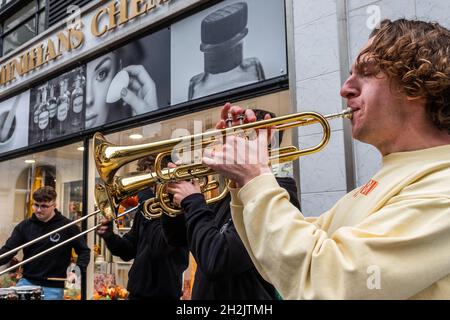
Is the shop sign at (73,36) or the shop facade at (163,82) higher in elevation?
the shop sign at (73,36)

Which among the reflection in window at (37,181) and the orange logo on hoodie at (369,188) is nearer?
the orange logo on hoodie at (369,188)

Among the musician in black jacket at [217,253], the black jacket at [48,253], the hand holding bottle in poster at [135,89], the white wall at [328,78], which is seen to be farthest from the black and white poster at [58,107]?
the musician in black jacket at [217,253]

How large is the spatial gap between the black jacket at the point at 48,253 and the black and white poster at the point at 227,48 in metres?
1.89

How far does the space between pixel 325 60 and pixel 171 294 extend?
2.07 m

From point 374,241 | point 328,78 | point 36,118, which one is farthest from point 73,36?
point 374,241

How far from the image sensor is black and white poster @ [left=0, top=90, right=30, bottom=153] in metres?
7.18

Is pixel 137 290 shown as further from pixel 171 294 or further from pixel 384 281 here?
pixel 384 281

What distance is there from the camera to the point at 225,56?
4492 millimetres

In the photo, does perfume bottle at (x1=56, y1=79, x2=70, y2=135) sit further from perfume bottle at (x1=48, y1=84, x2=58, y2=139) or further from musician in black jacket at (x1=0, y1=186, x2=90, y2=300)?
musician in black jacket at (x1=0, y1=186, x2=90, y2=300)

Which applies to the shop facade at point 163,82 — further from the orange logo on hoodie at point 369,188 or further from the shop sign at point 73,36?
the orange logo on hoodie at point 369,188

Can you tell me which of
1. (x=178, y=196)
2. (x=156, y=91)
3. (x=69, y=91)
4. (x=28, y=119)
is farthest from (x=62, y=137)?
(x=178, y=196)

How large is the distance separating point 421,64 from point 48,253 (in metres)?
4.38

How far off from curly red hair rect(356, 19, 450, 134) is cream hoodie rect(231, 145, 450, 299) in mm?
147

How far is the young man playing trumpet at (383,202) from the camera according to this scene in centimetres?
94
